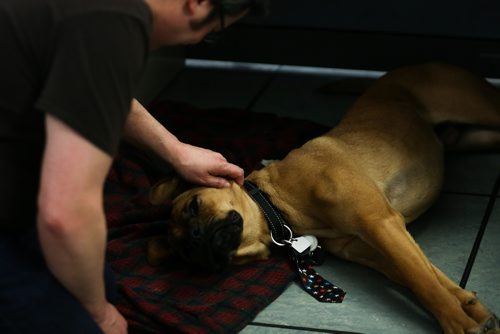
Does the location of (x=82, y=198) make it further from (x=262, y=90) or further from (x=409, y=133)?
(x=262, y=90)

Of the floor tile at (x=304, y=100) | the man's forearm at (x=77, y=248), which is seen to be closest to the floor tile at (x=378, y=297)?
the man's forearm at (x=77, y=248)

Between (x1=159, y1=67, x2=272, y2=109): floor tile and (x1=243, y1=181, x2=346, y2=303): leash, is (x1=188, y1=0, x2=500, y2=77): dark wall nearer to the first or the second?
(x1=159, y1=67, x2=272, y2=109): floor tile

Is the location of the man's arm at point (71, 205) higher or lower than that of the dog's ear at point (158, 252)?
higher

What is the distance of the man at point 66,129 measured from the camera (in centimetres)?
151

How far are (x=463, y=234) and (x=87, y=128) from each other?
1749 millimetres

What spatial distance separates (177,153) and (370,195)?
24.0 inches

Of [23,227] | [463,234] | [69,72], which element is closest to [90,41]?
[69,72]

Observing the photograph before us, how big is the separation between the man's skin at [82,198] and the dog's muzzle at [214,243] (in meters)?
0.64

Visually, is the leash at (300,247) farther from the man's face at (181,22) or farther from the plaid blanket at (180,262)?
the man's face at (181,22)

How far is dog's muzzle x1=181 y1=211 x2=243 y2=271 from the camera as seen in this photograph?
257cm

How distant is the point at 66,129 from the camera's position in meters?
1.50

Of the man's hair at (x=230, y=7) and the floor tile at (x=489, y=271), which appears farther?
the floor tile at (x=489, y=271)

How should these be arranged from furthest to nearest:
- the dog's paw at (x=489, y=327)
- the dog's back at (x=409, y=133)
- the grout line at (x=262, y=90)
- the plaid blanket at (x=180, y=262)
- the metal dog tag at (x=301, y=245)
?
the grout line at (x=262, y=90)
the dog's back at (x=409, y=133)
the metal dog tag at (x=301, y=245)
the plaid blanket at (x=180, y=262)
the dog's paw at (x=489, y=327)

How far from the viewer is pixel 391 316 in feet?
8.06
